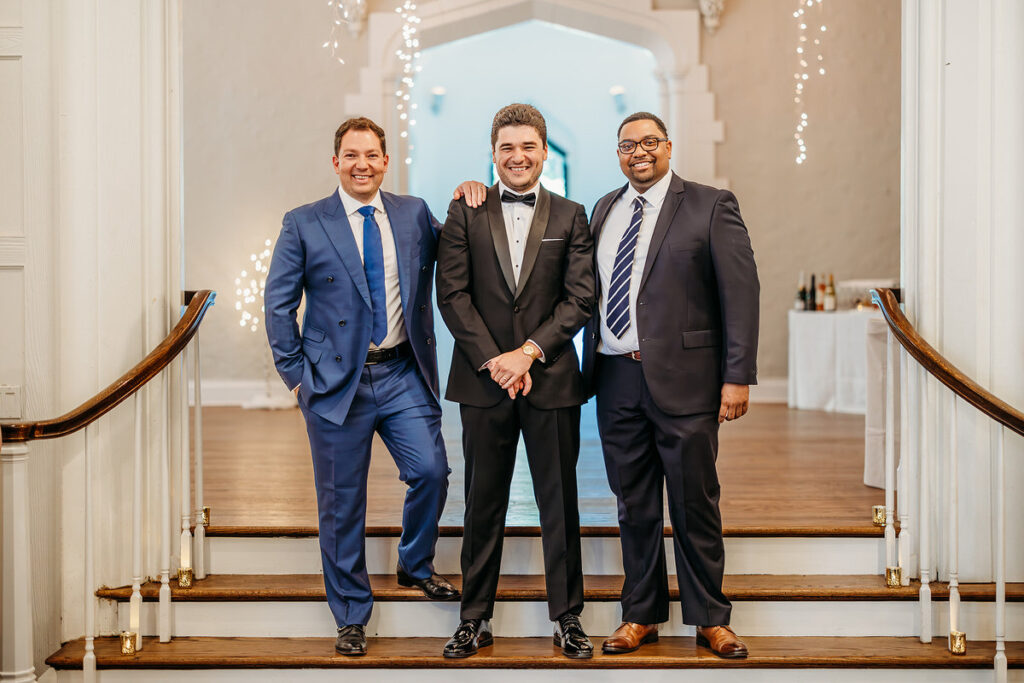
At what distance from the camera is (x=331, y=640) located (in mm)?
3355

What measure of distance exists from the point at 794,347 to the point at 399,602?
5.15 m

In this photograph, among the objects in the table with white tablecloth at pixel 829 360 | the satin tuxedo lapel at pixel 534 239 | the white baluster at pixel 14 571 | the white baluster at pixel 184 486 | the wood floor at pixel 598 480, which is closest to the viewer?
the white baluster at pixel 14 571

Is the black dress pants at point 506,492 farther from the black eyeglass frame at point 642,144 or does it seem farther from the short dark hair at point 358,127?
the short dark hair at point 358,127

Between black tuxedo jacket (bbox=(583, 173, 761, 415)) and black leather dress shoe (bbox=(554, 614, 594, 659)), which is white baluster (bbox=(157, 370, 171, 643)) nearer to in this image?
black leather dress shoe (bbox=(554, 614, 594, 659))

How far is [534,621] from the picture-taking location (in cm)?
336

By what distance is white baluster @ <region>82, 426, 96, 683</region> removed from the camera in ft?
10.1

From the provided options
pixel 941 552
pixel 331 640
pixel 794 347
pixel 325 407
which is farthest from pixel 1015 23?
pixel 794 347

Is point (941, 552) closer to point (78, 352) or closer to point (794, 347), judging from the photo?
point (78, 352)

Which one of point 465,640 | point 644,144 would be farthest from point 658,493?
point 644,144

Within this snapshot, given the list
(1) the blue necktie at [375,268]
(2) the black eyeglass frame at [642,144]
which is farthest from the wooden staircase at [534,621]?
(2) the black eyeglass frame at [642,144]

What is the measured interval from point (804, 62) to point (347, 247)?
19.5 ft

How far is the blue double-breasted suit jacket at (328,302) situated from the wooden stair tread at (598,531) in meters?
0.68

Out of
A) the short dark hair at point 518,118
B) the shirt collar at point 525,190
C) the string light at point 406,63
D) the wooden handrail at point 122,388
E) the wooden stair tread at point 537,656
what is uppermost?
the string light at point 406,63

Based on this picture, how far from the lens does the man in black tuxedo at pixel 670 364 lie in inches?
118
